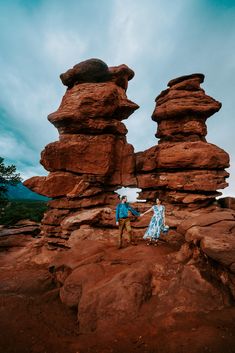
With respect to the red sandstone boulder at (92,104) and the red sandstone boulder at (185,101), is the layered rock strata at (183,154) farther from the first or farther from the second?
the red sandstone boulder at (92,104)

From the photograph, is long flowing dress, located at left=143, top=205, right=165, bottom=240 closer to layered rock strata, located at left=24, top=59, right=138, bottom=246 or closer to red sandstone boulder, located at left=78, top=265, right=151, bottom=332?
red sandstone boulder, located at left=78, top=265, right=151, bottom=332

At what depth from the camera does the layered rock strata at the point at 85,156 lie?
910 inches

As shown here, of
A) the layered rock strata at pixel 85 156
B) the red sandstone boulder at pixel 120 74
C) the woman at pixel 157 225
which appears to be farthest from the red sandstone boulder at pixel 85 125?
the woman at pixel 157 225

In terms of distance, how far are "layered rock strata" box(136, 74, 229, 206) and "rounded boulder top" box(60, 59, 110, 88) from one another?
681cm

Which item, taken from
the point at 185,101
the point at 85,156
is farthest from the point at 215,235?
the point at 185,101

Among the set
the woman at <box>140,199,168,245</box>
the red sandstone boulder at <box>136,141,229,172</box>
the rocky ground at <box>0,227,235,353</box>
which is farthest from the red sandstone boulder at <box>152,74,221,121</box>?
the rocky ground at <box>0,227,235,353</box>

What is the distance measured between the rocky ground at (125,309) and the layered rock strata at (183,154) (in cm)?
815

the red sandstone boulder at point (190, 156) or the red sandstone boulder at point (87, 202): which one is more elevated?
the red sandstone boulder at point (190, 156)

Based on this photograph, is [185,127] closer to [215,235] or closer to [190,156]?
[190,156]

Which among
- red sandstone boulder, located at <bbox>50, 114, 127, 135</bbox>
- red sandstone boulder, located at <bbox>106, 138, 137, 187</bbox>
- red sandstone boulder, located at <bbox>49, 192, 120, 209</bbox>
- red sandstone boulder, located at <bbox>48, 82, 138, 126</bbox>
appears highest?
red sandstone boulder, located at <bbox>48, 82, 138, 126</bbox>

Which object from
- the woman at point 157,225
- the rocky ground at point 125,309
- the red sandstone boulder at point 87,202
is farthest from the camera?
the red sandstone boulder at point 87,202

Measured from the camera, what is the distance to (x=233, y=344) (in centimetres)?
700

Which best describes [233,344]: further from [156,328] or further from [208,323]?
[156,328]

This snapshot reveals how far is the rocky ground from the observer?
26.1ft
